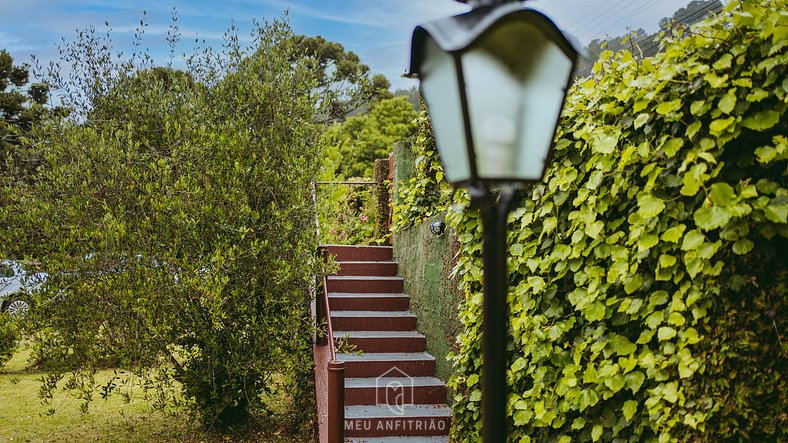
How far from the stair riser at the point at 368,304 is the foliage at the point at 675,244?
4332 mm

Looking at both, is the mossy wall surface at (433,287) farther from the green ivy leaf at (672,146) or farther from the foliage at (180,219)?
the green ivy leaf at (672,146)

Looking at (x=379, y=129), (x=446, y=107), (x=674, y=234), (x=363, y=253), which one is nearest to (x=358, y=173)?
(x=379, y=129)

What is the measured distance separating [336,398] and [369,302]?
309 cm

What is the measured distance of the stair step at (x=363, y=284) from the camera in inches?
336

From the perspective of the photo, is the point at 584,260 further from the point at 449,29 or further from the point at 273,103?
the point at 273,103

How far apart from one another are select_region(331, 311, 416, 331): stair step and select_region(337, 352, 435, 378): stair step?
63cm

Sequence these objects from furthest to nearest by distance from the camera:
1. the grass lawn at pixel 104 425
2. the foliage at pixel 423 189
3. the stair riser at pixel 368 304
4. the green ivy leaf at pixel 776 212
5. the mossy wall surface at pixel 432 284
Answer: the stair riser at pixel 368 304 → the foliage at pixel 423 189 → the grass lawn at pixel 104 425 → the mossy wall surface at pixel 432 284 → the green ivy leaf at pixel 776 212

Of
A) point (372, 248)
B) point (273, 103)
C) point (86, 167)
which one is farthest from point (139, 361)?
point (372, 248)

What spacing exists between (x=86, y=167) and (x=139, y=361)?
6.52ft

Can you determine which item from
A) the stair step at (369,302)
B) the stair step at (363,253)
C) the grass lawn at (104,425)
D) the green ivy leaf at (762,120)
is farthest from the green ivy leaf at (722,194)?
the stair step at (363,253)

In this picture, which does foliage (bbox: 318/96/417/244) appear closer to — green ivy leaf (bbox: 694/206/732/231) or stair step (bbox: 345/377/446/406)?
stair step (bbox: 345/377/446/406)

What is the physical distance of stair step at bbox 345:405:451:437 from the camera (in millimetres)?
6191

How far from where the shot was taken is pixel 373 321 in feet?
25.6

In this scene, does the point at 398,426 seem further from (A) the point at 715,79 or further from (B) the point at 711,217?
(A) the point at 715,79
